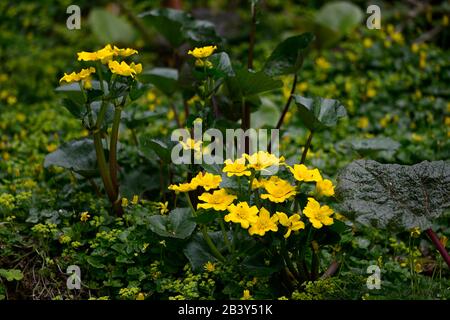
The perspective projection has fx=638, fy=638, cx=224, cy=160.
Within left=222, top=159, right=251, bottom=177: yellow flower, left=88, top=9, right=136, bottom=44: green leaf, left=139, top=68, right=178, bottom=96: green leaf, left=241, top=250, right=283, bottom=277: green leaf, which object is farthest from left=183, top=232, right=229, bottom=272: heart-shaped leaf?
left=88, top=9, right=136, bottom=44: green leaf

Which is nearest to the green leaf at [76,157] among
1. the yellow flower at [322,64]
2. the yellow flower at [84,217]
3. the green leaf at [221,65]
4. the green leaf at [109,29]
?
the yellow flower at [84,217]

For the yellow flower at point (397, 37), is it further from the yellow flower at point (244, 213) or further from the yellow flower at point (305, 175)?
the yellow flower at point (244, 213)

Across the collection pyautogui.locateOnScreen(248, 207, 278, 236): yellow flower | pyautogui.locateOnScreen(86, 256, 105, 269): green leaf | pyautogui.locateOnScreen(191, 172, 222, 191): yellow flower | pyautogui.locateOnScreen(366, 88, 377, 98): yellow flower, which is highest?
pyautogui.locateOnScreen(366, 88, 377, 98): yellow flower

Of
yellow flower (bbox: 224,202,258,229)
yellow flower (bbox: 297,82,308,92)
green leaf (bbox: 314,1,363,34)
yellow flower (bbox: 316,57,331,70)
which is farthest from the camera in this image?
green leaf (bbox: 314,1,363,34)

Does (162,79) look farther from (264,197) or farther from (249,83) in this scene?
(264,197)

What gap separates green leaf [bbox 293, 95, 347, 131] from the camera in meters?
2.27

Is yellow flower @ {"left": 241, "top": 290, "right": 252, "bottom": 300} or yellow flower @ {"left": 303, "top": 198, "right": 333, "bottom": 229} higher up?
yellow flower @ {"left": 303, "top": 198, "right": 333, "bottom": 229}

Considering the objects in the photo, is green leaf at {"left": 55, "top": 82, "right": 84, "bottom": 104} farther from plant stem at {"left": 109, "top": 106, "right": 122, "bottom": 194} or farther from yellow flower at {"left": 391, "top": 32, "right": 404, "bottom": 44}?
yellow flower at {"left": 391, "top": 32, "right": 404, "bottom": 44}

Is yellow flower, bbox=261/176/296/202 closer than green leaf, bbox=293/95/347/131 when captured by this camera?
Yes

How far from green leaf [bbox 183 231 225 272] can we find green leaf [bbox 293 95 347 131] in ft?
1.72

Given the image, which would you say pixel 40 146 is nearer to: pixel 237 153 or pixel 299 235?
pixel 237 153

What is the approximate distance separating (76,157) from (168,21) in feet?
2.51

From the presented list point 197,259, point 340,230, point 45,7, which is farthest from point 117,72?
point 45,7

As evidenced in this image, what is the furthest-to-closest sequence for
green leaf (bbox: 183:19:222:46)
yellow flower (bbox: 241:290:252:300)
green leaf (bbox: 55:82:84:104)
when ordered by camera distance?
green leaf (bbox: 183:19:222:46) → green leaf (bbox: 55:82:84:104) → yellow flower (bbox: 241:290:252:300)
